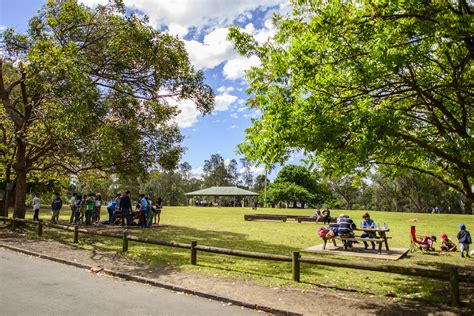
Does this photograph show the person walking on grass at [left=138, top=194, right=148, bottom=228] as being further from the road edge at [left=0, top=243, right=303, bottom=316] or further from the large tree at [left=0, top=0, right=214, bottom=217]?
the road edge at [left=0, top=243, right=303, bottom=316]

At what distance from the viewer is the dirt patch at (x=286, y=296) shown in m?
6.74

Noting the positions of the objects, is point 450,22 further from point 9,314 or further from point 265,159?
point 9,314

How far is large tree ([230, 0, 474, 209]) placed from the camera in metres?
7.03

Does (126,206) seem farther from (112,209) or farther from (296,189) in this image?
(296,189)

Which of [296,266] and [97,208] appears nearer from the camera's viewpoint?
[296,266]

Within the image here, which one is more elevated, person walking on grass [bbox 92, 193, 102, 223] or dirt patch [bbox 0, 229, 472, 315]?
person walking on grass [bbox 92, 193, 102, 223]

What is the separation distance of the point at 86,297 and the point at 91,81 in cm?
924

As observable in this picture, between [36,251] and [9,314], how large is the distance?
270 inches

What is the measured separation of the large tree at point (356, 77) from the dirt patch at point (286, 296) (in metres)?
2.89

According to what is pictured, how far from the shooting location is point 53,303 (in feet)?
21.8

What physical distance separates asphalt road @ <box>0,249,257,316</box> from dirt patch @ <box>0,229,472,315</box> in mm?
528

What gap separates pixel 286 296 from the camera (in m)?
7.51

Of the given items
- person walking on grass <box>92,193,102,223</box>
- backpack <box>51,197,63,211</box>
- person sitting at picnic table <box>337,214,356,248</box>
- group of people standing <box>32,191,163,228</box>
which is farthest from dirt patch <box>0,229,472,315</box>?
person walking on grass <box>92,193,102,223</box>

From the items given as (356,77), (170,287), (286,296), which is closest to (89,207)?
(170,287)
